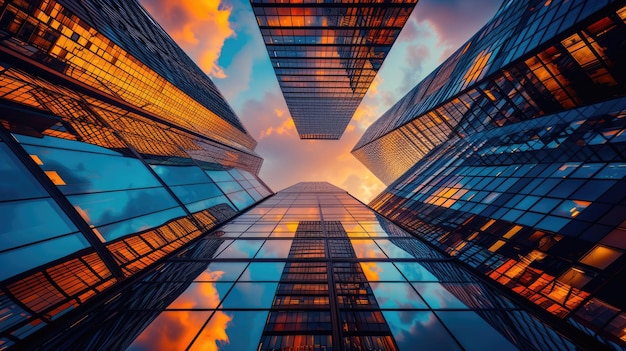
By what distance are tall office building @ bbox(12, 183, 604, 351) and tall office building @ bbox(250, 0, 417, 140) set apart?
28.2 meters

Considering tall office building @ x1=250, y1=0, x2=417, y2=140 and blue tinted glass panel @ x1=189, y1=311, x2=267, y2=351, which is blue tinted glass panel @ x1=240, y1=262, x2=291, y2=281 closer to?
blue tinted glass panel @ x1=189, y1=311, x2=267, y2=351

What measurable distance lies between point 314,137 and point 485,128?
70.3 meters

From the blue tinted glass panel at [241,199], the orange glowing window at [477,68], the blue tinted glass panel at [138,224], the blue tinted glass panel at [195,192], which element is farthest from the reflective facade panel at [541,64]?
the blue tinted glass panel at [195,192]

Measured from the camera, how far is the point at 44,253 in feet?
18.9

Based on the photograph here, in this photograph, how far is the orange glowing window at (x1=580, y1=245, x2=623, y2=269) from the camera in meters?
7.56

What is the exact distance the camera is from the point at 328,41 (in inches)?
1193

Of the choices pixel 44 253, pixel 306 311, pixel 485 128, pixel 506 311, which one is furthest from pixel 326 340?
pixel 485 128

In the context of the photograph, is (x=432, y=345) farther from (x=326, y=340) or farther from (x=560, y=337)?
(x=560, y=337)

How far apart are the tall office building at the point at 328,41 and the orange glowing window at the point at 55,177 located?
85.3 ft

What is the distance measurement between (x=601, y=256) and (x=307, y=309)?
11.2 metres

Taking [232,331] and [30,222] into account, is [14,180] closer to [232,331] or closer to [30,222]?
[30,222]

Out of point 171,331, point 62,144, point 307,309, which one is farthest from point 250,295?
point 62,144

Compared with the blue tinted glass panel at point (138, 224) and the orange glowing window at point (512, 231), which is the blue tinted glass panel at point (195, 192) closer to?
the blue tinted glass panel at point (138, 224)

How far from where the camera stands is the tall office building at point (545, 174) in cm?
773
